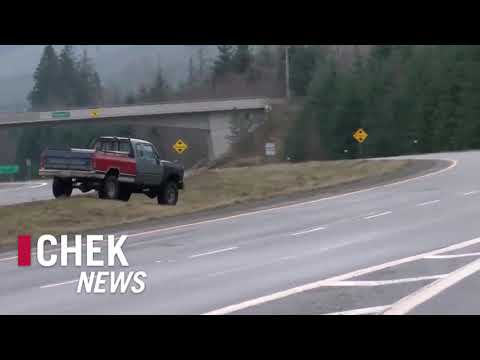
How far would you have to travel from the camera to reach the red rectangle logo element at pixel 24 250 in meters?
18.9

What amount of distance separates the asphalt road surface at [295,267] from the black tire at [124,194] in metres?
4.06

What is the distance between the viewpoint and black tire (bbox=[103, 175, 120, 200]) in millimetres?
29094

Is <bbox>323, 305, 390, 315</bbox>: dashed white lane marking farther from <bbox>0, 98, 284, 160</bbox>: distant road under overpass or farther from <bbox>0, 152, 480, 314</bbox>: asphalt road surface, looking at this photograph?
<bbox>0, 98, 284, 160</bbox>: distant road under overpass

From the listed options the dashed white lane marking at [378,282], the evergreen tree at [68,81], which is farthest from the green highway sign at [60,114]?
the dashed white lane marking at [378,282]

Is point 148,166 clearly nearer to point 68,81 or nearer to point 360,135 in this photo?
point 360,135

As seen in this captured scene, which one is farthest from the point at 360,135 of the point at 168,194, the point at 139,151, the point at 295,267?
the point at 295,267

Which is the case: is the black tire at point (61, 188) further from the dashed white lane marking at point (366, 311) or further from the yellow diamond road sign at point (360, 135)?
the yellow diamond road sign at point (360, 135)

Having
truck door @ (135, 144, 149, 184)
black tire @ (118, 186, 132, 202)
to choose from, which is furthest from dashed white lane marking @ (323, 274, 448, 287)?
black tire @ (118, 186, 132, 202)

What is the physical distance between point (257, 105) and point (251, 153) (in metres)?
5.66

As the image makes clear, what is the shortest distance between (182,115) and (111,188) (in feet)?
191

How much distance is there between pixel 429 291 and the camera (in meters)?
12.5

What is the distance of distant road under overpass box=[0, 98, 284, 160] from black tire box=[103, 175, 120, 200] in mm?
48335
